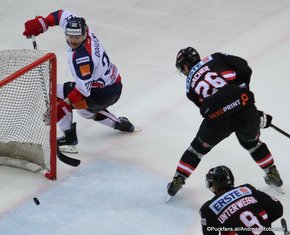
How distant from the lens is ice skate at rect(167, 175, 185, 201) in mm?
4223

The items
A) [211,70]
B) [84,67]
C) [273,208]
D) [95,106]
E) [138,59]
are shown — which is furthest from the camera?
[138,59]

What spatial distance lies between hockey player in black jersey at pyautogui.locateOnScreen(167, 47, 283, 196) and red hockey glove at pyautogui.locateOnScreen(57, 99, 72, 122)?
0.85 meters

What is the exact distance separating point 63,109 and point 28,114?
0.23 meters

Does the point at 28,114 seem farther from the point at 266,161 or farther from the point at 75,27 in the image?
the point at 266,161

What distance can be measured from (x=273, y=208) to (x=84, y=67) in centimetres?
166

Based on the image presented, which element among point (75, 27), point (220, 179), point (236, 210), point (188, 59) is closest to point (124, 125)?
point (75, 27)

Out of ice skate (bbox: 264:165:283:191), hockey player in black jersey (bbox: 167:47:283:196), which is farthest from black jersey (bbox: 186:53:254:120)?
ice skate (bbox: 264:165:283:191)

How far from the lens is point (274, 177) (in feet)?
14.1

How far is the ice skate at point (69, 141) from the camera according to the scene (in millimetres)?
Answer: 4789

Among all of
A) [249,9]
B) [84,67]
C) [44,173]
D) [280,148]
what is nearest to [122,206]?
[44,173]

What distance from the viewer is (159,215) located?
13.6ft

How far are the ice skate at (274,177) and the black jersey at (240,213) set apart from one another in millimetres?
996

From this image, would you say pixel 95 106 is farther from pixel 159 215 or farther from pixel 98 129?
pixel 159 215

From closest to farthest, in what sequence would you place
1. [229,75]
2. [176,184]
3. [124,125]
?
1. [229,75]
2. [176,184]
3. [124,125]
